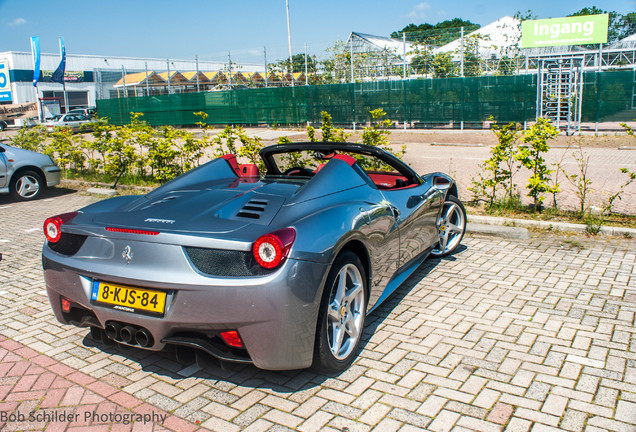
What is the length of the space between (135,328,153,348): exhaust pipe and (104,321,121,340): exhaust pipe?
0.13m

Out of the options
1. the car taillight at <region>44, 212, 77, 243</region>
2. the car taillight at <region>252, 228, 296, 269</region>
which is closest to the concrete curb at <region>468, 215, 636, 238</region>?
the car taillight at <region>252, 228, 296, 269</region>

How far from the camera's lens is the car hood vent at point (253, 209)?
342 cm

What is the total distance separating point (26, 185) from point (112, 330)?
9236 mm

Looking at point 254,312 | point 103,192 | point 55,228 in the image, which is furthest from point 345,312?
point 103,192

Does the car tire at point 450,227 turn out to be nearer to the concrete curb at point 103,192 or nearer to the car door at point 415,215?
the car door at point 415,215

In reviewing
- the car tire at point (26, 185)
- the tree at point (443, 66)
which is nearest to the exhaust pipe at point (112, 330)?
the car tire at point (26, 185)

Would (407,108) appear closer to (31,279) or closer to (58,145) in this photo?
(58,145)

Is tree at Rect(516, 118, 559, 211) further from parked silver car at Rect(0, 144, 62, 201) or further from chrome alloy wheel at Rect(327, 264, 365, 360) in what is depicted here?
parked silver car at Rect(0, 144, 62, 201)

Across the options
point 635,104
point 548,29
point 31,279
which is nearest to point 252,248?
point 31,279

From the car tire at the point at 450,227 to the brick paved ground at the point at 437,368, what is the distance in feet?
1.79

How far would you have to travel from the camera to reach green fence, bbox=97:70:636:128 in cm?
2066

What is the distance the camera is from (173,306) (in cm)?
305

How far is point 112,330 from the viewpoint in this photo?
3.28m

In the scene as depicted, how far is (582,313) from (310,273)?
106 inches
